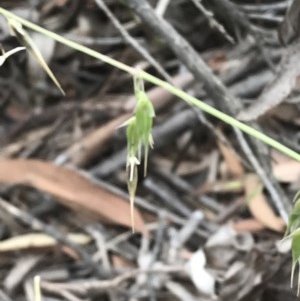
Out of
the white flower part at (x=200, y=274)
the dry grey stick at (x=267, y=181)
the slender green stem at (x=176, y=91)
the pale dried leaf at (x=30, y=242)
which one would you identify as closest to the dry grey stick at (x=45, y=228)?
the pale dried leaf at (x=30, y=242)

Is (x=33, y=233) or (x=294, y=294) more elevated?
(x=33, y=233)

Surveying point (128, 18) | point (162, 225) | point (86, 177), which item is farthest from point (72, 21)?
point (162, 225)

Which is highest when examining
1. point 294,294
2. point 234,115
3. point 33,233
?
point 234,115

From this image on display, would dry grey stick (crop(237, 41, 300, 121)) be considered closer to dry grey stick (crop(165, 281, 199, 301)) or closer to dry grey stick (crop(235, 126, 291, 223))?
dry grey stick (crop(235, 126, 291, 223))

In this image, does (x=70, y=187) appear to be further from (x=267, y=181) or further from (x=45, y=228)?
(x=267, y=181)

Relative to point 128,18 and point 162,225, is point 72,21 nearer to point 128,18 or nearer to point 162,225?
point 128,18

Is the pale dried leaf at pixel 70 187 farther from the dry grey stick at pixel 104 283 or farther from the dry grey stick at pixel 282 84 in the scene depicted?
the dry grey stick at pixel 282 84

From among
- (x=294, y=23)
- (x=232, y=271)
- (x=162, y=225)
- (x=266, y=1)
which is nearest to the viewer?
(x=294, y=23)

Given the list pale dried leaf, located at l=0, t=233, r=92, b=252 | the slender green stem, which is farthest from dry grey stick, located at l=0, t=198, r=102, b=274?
the slender green stem

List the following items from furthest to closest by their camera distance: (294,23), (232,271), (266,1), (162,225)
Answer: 1. (266,1)
2. (162,225)
3. (232,271)
4. (294,23)
